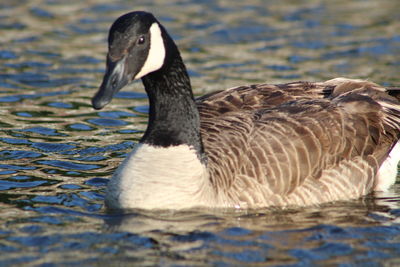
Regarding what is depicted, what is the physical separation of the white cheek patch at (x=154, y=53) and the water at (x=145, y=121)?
175cm

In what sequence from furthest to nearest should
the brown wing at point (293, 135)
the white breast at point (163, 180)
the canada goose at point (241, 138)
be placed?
the brown wing at point (293, 135)
the white breast at point (163, 180)
the canada goose at point (241, 138)

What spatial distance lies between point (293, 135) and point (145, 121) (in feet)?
15.2

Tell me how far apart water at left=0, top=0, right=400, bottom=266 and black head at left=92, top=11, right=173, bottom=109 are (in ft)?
5.60

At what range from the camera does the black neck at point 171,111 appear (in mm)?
9445

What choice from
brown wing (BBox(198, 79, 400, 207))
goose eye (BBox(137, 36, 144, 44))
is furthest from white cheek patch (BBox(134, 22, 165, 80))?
brown wing (BBox(198, 79, 400, 207))

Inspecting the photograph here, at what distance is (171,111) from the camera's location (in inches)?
374

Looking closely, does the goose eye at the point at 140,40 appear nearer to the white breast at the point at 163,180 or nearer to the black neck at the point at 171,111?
the black neck at the point at 171,111

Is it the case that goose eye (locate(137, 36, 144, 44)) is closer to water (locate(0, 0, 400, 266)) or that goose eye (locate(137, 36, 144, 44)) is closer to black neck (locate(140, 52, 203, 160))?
black neck (locate(140, 52, 203, 160))

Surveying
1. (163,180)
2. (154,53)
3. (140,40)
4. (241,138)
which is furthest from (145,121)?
(140,40)

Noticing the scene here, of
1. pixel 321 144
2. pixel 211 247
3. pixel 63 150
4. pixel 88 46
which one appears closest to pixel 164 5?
pixel 88 46

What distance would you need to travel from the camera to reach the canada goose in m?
9.21

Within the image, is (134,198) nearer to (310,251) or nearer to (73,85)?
(310,251)

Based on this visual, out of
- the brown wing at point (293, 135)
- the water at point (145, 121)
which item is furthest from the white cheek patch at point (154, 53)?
the water at point (145, 121)

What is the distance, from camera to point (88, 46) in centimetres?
1902
